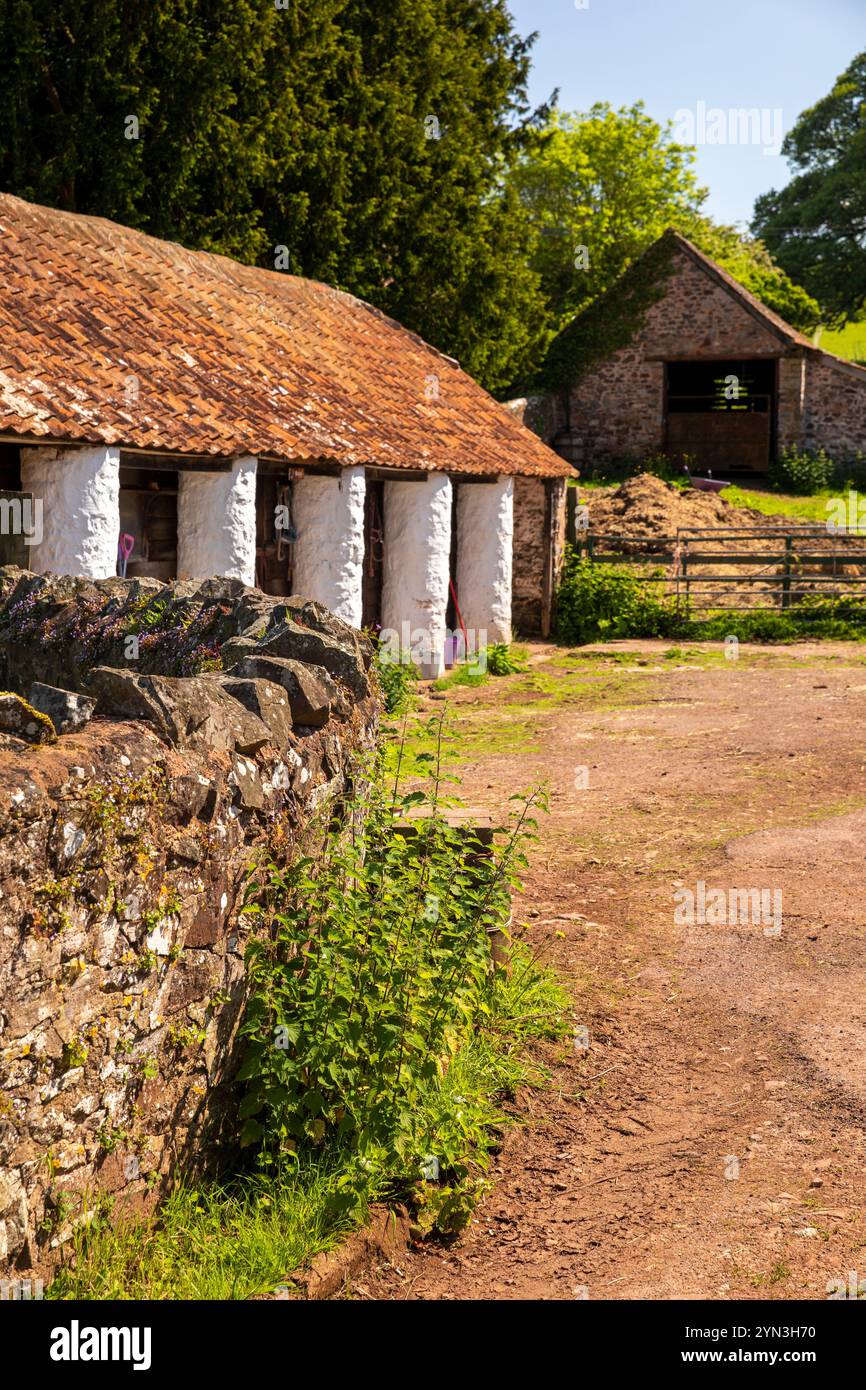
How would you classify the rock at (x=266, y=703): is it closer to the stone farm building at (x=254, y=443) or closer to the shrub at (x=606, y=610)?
the stone farm building at (x=254, y=443)

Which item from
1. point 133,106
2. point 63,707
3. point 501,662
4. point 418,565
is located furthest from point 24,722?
point 133,106

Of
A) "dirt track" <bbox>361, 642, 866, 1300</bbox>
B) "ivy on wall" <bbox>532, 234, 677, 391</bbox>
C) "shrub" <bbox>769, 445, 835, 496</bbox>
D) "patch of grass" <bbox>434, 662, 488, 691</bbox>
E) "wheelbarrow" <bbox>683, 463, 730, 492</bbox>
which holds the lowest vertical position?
"dirt track" <bbox>361, 642, 866, 1300</bbox>

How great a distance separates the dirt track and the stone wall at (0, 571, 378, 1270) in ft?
A: 2.86

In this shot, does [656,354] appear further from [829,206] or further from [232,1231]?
[232,1231]

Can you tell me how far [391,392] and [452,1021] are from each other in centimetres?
1286

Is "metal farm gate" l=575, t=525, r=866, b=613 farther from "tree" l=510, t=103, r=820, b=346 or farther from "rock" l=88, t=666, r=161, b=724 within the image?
"tree" l=510, t=103, r=820, b=346

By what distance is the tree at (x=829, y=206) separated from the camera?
146 feet

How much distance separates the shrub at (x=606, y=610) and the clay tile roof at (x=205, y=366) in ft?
6.02

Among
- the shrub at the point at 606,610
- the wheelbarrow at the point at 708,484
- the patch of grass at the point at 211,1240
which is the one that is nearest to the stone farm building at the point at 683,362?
the wheelbarrow at the point at 708,484

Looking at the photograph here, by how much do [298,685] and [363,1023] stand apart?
137cm

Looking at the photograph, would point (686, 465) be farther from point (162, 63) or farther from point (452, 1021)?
point (452, 1021)

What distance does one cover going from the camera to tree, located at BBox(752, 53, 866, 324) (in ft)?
146

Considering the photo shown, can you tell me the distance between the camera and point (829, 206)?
44844 millimetres

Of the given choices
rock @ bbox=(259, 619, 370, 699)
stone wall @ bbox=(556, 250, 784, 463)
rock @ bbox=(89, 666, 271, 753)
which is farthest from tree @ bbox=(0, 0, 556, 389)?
rock @ bbox=(89, 666, 271, 753)
